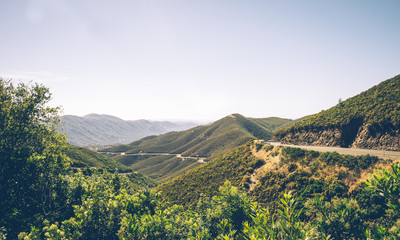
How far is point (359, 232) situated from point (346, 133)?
1557 inches

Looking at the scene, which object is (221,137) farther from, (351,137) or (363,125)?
(363,125)

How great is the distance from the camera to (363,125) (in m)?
36.5

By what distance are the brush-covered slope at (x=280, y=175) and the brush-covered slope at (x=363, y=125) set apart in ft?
26.8

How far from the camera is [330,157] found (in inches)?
1265

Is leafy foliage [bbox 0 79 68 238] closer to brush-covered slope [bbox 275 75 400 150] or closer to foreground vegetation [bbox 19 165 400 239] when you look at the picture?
foreground vegetation [bbox 19 165 400 239]

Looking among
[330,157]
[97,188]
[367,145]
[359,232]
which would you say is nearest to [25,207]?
[97,188]

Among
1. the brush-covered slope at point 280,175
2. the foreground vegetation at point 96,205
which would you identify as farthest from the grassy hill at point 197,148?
the foreground vegetation at point 96,205

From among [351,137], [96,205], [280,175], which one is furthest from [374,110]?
[96,205]

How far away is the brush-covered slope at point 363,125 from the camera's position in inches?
1249

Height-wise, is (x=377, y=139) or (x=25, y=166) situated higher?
(x=25, y=166)

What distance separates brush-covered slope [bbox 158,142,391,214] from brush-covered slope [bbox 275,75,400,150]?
8.18m

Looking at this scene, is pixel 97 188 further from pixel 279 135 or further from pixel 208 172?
pixel 279 135

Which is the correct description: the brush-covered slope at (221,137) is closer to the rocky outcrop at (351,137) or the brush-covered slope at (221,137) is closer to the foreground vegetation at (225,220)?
the rocky outcrop at (351,137)

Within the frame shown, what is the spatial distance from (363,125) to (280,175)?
20.4m
